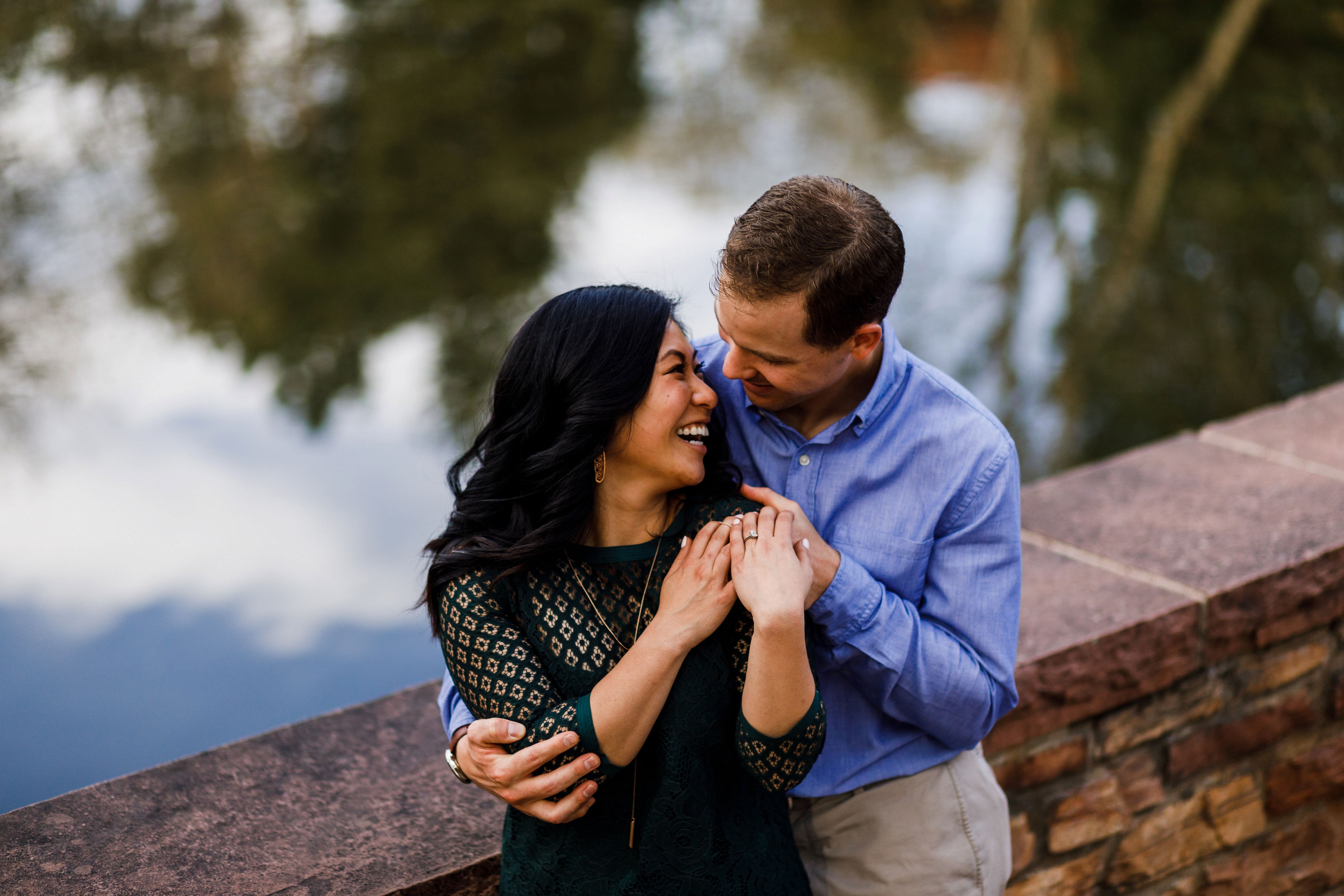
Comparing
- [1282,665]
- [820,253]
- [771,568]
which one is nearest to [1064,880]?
[1282,665]

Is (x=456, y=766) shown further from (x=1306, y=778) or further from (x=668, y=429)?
(x=1306, y=778)

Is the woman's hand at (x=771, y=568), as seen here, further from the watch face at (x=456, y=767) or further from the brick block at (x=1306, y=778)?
the brick block at (x=1306, y=778)

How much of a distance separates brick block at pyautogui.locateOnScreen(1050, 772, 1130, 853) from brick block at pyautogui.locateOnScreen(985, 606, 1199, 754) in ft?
0.57

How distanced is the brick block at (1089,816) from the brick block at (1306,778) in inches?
18.4

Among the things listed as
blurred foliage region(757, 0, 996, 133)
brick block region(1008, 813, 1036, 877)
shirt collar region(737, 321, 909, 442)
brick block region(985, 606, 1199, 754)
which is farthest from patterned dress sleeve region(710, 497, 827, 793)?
blurred foliage region(757, 0, 996, 133)

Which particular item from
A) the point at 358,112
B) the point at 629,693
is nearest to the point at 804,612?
the point at 629,693

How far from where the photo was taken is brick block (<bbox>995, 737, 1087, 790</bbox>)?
236 centimetres

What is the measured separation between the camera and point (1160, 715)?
2.51 m

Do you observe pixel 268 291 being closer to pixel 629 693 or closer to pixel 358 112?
pixel 358 112

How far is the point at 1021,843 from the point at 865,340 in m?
1.18

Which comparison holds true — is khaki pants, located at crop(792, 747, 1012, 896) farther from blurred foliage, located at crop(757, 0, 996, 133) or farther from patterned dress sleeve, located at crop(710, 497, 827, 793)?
blurred foliage, located at crop(757, 0, 996, 133)

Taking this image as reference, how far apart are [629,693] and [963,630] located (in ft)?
1.81

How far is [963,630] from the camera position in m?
1.83

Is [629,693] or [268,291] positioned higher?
[268,291]
